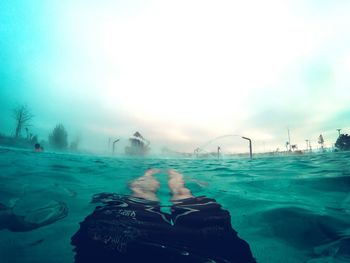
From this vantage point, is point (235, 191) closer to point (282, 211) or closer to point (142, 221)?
point (282, 211)

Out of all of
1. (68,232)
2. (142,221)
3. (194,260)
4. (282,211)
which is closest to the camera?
(194,260)

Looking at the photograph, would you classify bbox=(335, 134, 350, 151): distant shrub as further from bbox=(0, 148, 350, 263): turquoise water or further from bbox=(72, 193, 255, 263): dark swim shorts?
bbox=(72, 193, 255, 263): dark swim shorts

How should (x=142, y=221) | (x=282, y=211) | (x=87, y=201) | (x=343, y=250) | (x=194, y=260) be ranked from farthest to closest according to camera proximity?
(x=87, y=201), (x=282, y=211), (x=142, y=221), (x=343, y=250), (x=194, y=260)

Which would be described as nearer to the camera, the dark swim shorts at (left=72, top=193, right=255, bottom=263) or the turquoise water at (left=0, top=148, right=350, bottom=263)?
the dark swim shorts at (left=72, top=193, right=255, bottom=263)

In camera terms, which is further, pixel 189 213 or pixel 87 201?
pixel 87 201

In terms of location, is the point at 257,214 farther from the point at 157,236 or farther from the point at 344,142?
the point at 344,142

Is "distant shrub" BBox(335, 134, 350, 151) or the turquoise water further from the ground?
"distant shrub" BBox(335, 134, 350, 151)

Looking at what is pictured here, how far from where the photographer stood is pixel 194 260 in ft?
9.87

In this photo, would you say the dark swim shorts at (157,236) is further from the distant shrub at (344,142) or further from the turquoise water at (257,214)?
the distant shrub at (344,142)

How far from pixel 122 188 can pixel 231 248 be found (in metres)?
5.78

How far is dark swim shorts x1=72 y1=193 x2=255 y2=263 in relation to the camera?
310 cm

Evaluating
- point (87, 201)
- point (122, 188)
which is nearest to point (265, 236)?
point (87, 201)

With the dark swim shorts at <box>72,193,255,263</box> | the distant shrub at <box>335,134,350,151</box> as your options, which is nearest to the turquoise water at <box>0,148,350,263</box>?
the dark swim shorts at <box>72,193,255,263</box>

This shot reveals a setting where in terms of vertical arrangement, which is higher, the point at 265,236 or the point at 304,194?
the point at 304,194
